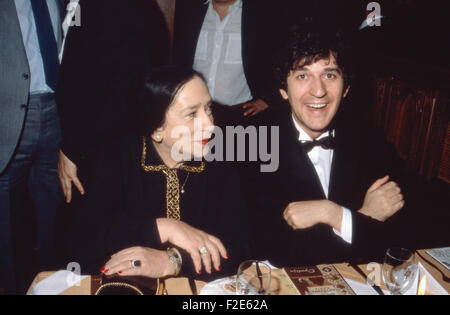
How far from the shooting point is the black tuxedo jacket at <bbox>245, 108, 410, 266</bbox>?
5.40ft

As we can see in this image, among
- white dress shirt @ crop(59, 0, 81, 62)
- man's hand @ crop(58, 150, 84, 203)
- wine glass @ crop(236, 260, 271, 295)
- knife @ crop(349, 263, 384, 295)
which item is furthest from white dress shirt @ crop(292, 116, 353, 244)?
white dress shirt @ crop(59, 0, 81, 62)

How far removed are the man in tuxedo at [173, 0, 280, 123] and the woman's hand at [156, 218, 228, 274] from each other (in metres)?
2.16

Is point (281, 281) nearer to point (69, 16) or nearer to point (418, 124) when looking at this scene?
point (69, 16)

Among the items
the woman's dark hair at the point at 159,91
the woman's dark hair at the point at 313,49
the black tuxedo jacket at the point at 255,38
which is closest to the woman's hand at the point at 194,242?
the woman's dark hair at the point at 159,91

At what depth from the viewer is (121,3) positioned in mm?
2111

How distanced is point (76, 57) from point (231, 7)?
2006 millimetres

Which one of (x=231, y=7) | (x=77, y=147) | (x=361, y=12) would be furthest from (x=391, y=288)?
(x=361, y=12)

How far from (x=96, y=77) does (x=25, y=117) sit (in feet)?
1.55

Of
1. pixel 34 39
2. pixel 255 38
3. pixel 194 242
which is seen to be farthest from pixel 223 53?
pixel 194 242

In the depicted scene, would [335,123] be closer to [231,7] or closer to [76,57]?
[76,57]

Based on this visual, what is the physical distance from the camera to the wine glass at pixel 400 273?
3.83 ft

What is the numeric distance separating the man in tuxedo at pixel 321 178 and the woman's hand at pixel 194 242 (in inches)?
15.7

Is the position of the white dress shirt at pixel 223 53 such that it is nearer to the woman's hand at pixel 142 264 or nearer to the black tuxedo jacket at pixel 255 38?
the black tuxedo jacket at pixel 255 38

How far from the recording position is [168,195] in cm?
178
